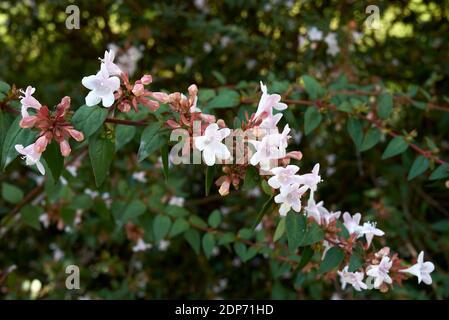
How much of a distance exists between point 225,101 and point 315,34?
1105 mm

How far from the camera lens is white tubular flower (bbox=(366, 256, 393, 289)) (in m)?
1.41

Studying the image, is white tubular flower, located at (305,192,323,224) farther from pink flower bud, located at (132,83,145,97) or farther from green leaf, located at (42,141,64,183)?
green leaf, located at (42,141,64,183)

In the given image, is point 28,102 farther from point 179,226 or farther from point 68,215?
point 68,215

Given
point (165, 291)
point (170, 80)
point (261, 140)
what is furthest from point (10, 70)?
point (261, 140)

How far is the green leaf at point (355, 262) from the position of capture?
140cm

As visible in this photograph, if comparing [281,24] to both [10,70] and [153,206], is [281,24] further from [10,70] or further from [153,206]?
[10,70]

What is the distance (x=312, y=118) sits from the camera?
1.89m

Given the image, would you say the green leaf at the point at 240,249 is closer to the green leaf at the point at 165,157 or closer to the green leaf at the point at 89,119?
the green leaf at the point at 165,157

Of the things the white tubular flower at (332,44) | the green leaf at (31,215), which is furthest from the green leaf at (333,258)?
the white tubular flower at (332,44)

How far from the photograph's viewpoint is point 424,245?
2.89 metres

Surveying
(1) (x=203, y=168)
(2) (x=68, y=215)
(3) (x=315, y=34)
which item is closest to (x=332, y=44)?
(3) (x=315, y=34)

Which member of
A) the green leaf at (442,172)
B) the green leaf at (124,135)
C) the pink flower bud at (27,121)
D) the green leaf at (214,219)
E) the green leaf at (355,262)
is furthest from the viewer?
the green leaf at (214,219)

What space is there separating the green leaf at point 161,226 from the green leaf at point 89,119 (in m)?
0.89
